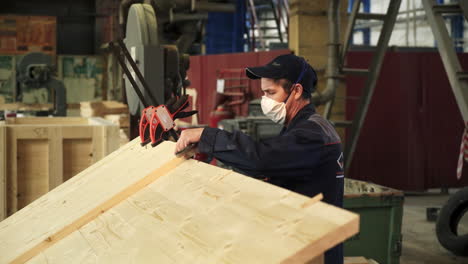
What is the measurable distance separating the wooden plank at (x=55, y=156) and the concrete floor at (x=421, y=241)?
409 cm

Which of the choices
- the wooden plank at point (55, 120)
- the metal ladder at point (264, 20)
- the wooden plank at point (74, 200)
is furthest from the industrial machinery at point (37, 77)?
the metal ladder at point (264, 20)

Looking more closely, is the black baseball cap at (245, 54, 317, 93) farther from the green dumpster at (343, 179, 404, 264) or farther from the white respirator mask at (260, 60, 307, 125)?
the green dumpster at (343, 179, 404, 264)

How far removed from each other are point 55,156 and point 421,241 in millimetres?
5138

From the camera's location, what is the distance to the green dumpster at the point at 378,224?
5836mm

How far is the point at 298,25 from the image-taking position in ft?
34.5

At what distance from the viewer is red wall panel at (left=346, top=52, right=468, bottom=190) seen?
12.3 meters

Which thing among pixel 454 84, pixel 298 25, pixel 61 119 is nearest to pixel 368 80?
pixel 298 25

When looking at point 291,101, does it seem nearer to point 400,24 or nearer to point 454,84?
point 454,84

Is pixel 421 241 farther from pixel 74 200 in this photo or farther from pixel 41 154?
pixel 74 200

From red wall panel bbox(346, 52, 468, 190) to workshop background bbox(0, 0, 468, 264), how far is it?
0.02 meters

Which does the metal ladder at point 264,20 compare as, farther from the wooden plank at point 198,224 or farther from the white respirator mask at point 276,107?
the wooden plank at point 198,224

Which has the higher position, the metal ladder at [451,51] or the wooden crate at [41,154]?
the metal ladder at [451,51]

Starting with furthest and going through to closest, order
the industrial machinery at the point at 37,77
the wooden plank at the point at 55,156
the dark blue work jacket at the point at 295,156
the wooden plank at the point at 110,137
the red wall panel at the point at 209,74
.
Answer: the red wall panel at the point at 209,74 → the industrial machinery at the point at 37,77 → the wooden plank at the point at 110,137 → the wooden plank at the point at 55,156 → the dark blue work jacket at the point at 295,156

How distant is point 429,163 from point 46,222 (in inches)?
416
